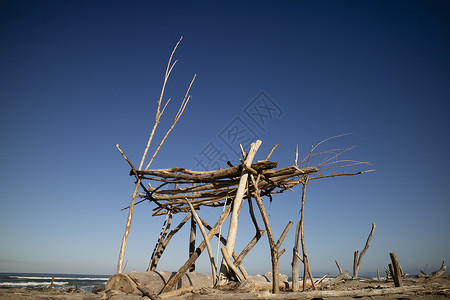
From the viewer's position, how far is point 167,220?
8492 mm

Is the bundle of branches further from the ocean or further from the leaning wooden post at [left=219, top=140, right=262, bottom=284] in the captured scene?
the ocean


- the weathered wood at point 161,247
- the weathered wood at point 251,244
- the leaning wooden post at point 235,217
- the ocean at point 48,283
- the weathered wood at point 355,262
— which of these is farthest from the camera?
the ocean at point 48,283

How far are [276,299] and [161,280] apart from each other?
9.59ft

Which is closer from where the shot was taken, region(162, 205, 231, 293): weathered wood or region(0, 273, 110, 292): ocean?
region(162, 205, 231, 293): weathered wood

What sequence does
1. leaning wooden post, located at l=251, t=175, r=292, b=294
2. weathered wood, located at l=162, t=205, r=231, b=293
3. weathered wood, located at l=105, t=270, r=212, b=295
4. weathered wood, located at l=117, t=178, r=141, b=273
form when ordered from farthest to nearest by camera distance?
weathered wood, located at l=117, t=178, r=141, b=273, weathered wood, located at l=105, t=270, r=212, b=295, weathered wood, located at l=162, t=205, r=231, b=293, leaning wooden post, located at l=251, t=175, r=292, b=294

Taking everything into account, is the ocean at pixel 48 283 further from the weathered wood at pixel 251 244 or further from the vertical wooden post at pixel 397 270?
the vertical wooden post at pixel 397 270

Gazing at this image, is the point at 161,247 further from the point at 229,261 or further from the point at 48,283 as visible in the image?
the point at 48,283

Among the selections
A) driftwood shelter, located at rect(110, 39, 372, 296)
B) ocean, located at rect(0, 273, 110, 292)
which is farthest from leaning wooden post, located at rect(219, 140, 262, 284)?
ocean, located at rect(0, 273, 110, 292)

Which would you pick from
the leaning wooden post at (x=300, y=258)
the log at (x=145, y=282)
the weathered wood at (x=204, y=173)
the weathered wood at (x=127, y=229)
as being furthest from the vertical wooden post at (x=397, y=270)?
the weathered wood at (x=127, y=229)

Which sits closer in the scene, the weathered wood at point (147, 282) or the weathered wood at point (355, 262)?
the weathered wood at point (147, 282)

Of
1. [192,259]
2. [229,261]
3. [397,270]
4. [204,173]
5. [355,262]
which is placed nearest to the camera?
[229,261]

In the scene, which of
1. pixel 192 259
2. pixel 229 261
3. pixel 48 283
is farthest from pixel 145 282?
pixel 48 283

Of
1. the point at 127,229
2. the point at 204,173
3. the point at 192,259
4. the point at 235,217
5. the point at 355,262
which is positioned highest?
the point at 204,173

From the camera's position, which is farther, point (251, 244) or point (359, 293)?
point (251, 244)
